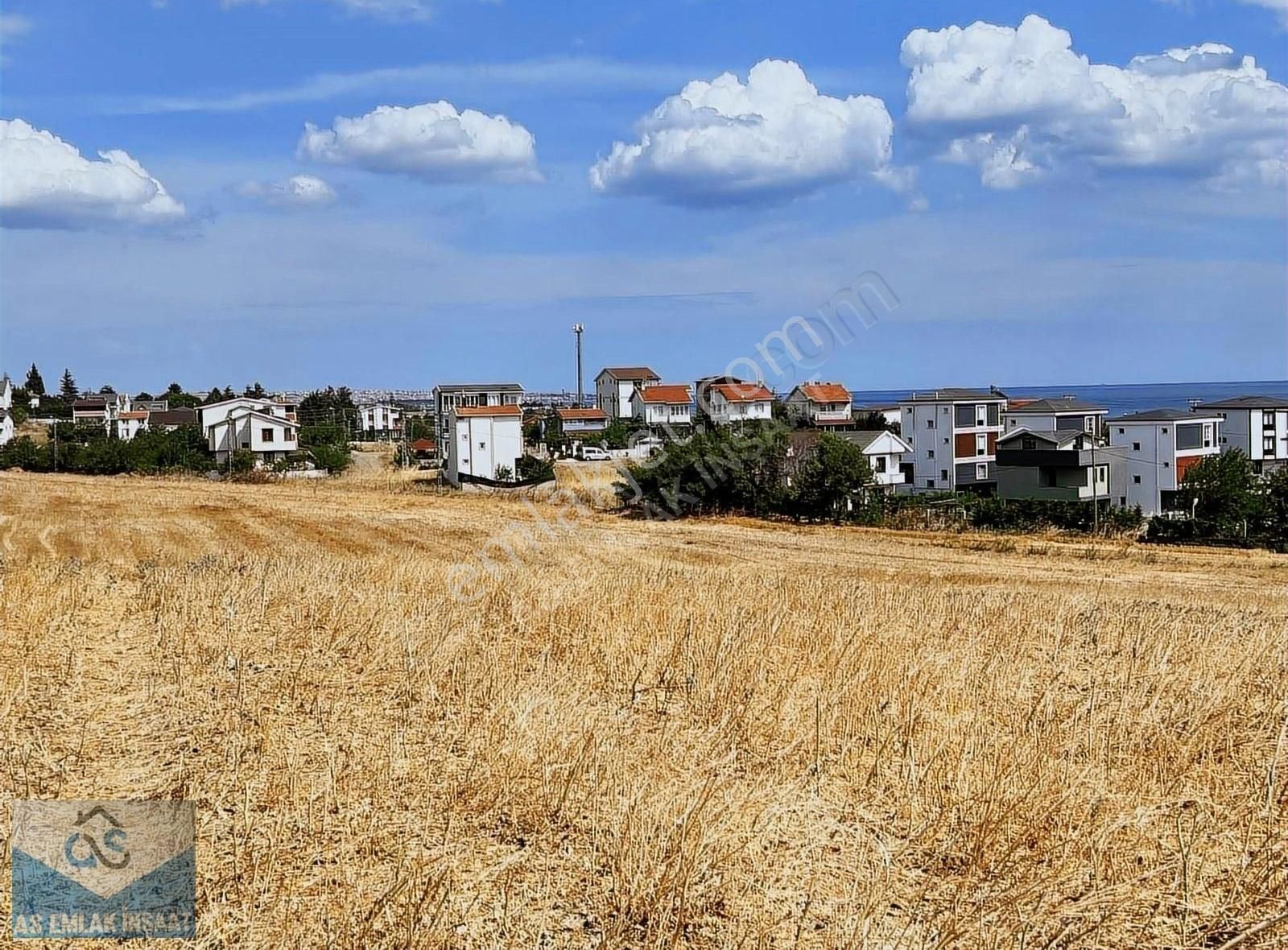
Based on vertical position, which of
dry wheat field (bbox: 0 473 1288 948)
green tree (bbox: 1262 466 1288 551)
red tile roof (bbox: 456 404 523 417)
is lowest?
green tree (bbox: 1262 466 1288 551)

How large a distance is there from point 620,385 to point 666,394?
1600 cm

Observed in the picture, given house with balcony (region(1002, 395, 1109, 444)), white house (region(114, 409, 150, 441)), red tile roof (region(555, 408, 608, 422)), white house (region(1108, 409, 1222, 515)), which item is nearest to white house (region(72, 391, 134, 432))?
white house (region(114, 409, 150, 441))

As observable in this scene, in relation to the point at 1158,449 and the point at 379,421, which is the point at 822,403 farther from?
the point at 379,421

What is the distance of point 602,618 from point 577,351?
7938 centimetres

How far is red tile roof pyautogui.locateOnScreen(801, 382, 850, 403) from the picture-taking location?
7431cm

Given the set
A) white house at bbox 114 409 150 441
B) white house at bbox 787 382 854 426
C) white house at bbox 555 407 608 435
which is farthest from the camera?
white house at bbox 114 409 150 441

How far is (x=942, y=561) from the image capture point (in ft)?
78.0

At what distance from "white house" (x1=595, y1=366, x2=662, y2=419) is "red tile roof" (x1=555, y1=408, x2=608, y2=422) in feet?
38.7

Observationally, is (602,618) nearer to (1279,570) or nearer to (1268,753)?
(1268,753)

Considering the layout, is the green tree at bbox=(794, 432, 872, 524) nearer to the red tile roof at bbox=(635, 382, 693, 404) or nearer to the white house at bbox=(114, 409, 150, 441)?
the red tile roof at bbox=(635, 382, 693, 404)

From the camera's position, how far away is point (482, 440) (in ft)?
Result: 167

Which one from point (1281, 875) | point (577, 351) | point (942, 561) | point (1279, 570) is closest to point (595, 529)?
point (942, 561)

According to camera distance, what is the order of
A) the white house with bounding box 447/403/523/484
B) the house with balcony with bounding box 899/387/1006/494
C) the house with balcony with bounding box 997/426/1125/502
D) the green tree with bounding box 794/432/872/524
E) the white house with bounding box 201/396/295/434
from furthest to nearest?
the white house with bounding box 201/396/295/434 → the house with balcony with bounding box 899/387/1006/494 → the white house with bounding box 447/403/523/484 → the house with balcony with bounding box 997/426/1125/502 → the green tree with bounding box 794/432/872/524

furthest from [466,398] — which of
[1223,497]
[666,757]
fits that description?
[666,757]
